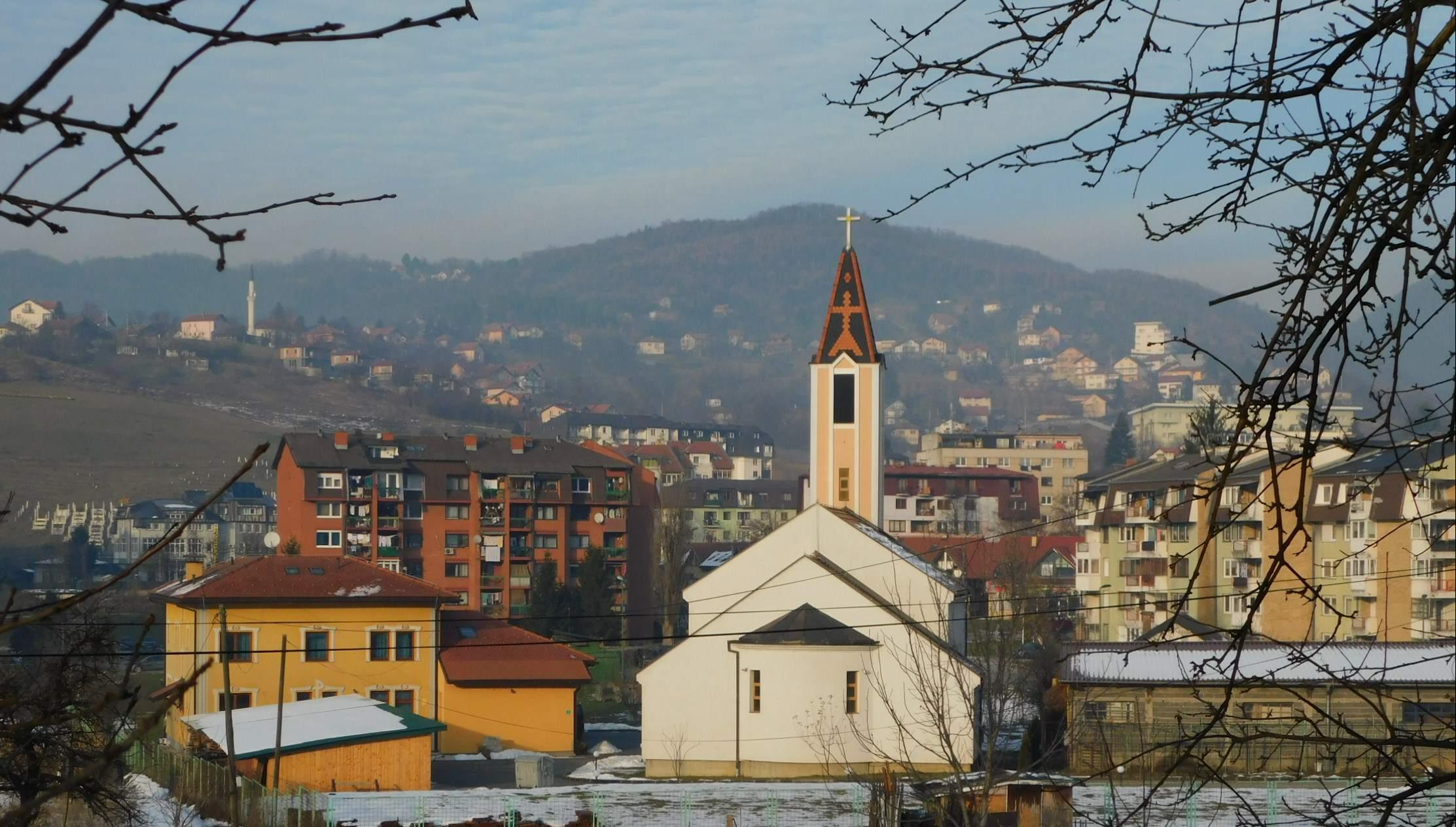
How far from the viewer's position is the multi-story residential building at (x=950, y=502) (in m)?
134

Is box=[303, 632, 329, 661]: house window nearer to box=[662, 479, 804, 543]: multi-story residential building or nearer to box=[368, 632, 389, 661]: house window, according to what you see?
box=[368, 632, 389, 661]: house window

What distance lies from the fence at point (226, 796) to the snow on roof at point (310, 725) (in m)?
A: 0.93

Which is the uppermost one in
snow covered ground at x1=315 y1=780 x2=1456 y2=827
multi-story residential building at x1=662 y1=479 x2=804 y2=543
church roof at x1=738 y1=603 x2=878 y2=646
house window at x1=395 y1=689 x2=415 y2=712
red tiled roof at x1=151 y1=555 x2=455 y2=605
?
multi-story residential building at x1=662 y1=479 x2=804 y2=543

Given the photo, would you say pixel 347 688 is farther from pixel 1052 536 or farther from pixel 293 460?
pixel 1052 536

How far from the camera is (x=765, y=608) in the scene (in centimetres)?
4238

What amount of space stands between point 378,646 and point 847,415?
16016 mm

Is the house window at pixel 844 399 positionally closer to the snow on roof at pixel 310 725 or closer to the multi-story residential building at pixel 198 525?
the snow on roof at pixel 310 725

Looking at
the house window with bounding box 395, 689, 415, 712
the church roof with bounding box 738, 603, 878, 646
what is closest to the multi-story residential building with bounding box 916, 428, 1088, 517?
the house window with bounding box 395, 689, 415, 712

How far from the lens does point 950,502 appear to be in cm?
13438

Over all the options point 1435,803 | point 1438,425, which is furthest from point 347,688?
point 1438,425

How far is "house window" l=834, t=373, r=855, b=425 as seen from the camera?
52219 mm

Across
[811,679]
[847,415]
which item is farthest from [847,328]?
[811,679]

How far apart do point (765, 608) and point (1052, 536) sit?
64.6m

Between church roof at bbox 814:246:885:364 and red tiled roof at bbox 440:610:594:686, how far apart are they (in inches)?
479
